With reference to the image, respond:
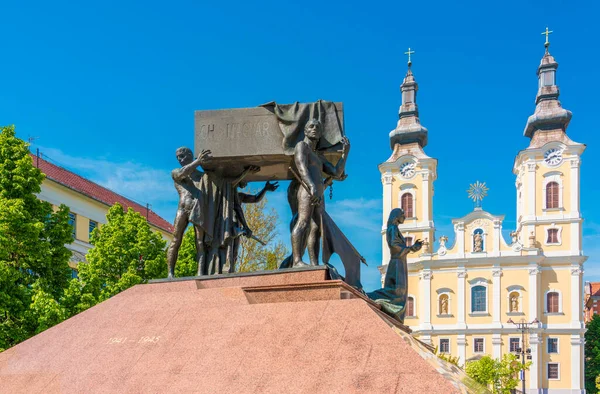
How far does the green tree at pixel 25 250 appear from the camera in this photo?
1741 centimetres

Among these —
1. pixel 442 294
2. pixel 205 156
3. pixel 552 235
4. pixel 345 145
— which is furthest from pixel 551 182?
pixel 205 156

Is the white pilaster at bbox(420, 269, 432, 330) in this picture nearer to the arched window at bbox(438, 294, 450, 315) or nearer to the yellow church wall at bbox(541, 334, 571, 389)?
the arched window at bbox(438, 294, 450, 315)

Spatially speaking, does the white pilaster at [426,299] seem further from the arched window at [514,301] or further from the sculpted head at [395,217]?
the sculpted head at [395,217]

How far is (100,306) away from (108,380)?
6.04 ft

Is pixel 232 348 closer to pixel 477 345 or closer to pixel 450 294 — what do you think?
pixel 477 345

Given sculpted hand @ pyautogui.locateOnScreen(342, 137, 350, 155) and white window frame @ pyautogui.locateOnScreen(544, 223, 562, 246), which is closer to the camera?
sculpted hand @ pyautogui.locateOnScreen(342, 137, 350, 155)

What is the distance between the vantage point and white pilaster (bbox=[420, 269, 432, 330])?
56.1m

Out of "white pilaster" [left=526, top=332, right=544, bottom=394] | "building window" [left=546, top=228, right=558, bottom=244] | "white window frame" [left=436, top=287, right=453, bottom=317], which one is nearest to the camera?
"white pilaster" [left=526, top=332, right=544, bottom=394]

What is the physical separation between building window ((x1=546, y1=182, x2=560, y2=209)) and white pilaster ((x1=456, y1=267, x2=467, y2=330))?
8.83 m

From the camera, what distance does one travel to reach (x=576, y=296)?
5378 centimetres

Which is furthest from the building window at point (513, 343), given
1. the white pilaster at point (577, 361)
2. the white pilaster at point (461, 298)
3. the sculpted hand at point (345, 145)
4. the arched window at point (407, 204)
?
the sculpted hand at point (345, 145)

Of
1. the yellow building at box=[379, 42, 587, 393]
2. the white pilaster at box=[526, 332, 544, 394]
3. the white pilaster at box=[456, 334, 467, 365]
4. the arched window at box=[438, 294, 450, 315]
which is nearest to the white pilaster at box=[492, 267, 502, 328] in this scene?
the yellow building at box=[379, 42, 587, 393]

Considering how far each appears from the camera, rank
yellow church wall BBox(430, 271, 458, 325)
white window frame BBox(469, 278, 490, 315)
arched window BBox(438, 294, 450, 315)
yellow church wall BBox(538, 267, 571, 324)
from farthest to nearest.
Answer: arched window BBox(438, 294, 450, 315) < yellow church wall BBox(430, 271, 458, 325) < white window frame BBox(469, 278, 490, 315) < yellow church wall BBox(538, 267, 571, 324)

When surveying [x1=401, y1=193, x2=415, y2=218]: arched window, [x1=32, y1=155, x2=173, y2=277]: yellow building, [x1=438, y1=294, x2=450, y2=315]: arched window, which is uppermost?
[x1=401, y1=193, x2=415, y2=218]: arched window
